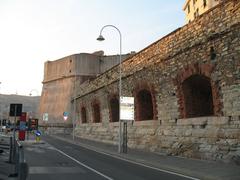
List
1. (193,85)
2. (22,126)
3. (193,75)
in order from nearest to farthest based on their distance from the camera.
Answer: (193,75), (193,85), (22,126)

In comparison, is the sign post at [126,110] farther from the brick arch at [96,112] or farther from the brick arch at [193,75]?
the brick arch at [96,112]

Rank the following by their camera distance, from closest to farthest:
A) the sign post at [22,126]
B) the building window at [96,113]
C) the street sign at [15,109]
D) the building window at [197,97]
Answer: the street sign at [15,109] < the building window at [197,97] < the sign post at [22,126] < the building window at [96,113]

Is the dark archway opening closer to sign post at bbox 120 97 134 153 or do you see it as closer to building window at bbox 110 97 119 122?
building window at bbox 110 97 119 122

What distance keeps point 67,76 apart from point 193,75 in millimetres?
45578

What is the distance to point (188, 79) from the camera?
732 inches

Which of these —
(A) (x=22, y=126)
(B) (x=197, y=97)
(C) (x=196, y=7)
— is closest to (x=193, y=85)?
(B) (x=197, y=97)

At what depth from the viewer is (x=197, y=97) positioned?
1927 centimetres

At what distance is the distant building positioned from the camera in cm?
5952

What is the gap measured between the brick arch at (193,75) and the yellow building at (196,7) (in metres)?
36.9

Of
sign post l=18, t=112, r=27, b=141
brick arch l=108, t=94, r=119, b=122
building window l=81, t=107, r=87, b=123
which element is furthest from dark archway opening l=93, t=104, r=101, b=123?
sign post l=18, t=112, r=27, b=141

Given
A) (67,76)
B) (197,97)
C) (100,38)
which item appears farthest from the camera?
(67,76)

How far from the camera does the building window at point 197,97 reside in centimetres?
1880

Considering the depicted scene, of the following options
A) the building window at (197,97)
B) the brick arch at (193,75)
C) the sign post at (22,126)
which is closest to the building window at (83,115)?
the sign post at (22,126)

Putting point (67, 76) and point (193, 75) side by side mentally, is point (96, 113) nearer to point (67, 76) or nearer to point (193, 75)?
point (193, 75)
